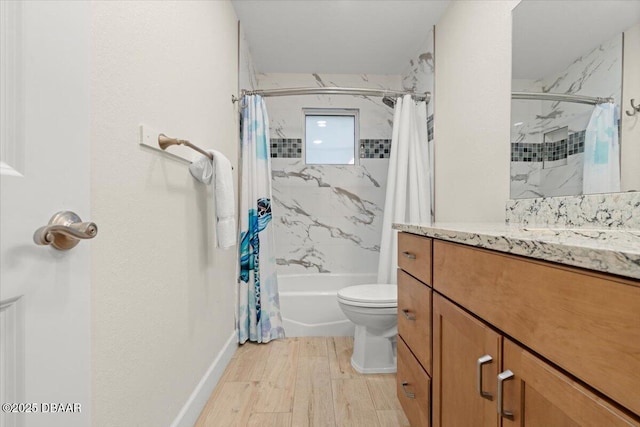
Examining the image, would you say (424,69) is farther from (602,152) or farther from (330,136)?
(602,152)

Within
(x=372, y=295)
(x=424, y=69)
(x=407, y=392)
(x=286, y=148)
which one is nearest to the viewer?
(x=407, y=392)

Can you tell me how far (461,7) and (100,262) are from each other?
227 centimetres

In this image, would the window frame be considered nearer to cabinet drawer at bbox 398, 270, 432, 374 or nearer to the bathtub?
the bathtub

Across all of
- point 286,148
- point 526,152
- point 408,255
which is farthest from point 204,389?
point 286,148

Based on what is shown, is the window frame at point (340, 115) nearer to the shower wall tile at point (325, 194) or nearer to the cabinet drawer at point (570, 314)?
the shower wall tile at point (325, 194)

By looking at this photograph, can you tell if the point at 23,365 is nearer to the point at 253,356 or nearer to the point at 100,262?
the point at 100,262

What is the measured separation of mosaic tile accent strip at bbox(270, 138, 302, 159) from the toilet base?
1832mm

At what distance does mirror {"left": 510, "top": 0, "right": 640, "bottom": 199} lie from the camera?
994mm

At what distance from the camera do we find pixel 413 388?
1169 millimetres

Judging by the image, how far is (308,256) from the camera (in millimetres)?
3002

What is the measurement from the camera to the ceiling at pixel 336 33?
200 centimetres

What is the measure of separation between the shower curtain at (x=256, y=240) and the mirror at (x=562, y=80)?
63.0 inches

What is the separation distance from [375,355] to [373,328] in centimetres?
17

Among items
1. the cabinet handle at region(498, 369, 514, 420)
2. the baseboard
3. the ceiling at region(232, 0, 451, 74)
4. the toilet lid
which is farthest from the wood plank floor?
the ceiling at region(232, 0, 451, 74)
